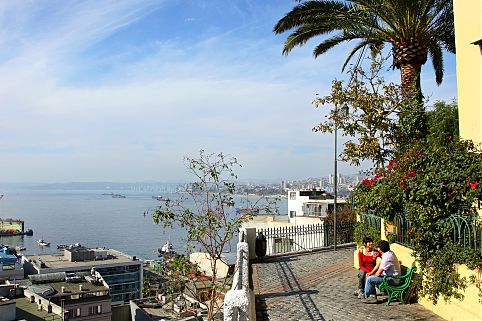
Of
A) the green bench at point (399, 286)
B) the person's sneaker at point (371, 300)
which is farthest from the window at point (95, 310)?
the green bench at point (399, 286)

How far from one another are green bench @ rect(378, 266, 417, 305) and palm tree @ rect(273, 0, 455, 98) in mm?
8552

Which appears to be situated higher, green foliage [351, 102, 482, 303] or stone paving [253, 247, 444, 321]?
green foliage [351, 102, 482, 303]

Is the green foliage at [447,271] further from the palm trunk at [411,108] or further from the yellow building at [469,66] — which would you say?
the palm trunk at [411,108]

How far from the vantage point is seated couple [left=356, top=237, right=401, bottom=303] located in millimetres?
8375

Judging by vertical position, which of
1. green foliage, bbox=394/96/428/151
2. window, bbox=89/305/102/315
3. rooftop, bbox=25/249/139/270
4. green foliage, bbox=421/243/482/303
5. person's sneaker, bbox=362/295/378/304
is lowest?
window, bbox=89/305/102/315

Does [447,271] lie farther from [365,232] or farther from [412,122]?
[412,122]

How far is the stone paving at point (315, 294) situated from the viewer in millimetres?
8021

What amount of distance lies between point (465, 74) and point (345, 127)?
6.58 meters

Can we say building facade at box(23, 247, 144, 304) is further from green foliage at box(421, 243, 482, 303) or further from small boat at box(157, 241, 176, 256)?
green foliage at box(421, 243, 482, 303)

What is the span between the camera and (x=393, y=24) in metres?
15.1

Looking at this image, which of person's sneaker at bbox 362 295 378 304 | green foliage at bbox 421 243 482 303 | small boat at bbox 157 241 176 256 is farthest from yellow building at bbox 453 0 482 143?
small boat at bbox 157 241 176 256

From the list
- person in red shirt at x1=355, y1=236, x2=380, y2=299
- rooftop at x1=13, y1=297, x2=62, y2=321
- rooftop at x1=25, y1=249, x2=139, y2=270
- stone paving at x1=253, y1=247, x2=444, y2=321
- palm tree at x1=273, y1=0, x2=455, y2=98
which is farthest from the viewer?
rooftop at x1=25, y1=249, x2=139, y2=270

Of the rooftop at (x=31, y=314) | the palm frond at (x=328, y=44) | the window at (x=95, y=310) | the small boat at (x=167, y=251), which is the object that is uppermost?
the palm frond at (x=328, y=44)

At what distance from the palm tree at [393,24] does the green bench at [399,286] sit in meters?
8.55
